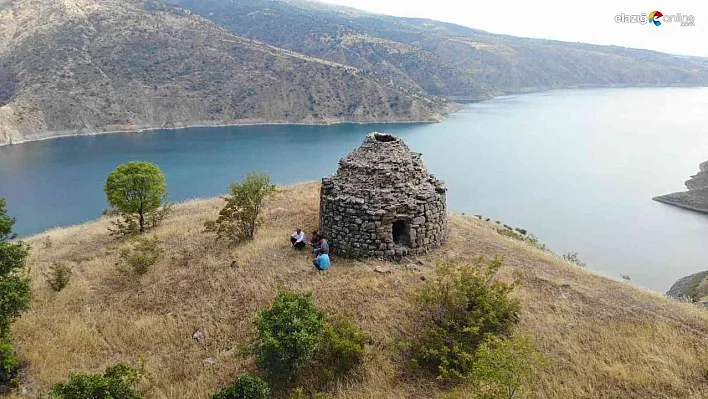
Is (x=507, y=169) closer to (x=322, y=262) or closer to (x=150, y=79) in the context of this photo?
(x=322, y=262)

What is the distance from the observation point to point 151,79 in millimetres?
89562

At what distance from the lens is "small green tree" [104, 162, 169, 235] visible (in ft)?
57.1

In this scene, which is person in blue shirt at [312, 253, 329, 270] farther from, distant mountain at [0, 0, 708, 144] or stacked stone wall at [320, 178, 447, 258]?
distant mountain at [0, 0, 708, 144]

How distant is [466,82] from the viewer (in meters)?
149

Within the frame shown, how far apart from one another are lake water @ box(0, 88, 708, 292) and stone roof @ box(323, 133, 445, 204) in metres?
22.0

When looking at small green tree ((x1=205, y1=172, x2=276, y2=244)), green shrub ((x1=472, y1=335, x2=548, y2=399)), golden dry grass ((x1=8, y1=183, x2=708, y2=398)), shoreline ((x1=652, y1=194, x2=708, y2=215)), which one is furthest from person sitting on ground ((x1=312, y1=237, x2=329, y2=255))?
shoreline ((x1=652, y1=194, x2=708, y2=215))

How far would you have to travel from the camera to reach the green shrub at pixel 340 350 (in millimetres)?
8445

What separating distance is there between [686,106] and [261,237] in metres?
144

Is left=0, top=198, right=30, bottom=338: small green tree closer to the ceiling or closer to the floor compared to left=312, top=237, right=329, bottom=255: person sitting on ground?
closer to the ceiling

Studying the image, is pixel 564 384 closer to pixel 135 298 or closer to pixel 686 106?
pixel 135 298

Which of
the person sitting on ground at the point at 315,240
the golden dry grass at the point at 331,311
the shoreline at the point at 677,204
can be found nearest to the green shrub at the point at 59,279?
the golden dry grass at the point at 331,311

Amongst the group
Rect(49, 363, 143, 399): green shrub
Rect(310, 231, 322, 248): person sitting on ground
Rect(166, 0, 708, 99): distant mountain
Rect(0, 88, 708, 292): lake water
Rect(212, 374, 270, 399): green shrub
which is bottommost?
Rect(0, 88, 708, 292): lake water

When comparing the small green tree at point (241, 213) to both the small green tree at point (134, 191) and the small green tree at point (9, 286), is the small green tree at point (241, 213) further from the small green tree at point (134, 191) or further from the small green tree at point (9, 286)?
the small green tree at point (9, 286)

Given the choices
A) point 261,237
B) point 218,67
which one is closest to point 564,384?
point 261,237
